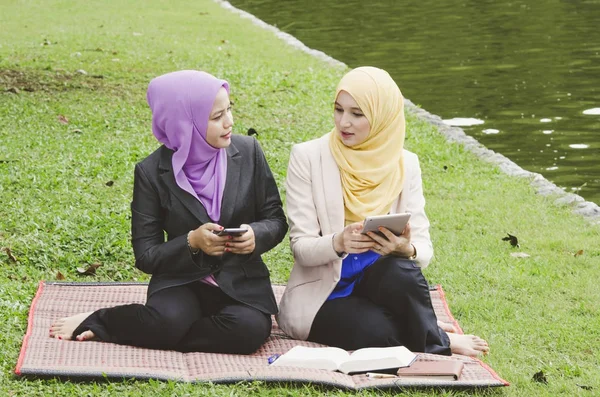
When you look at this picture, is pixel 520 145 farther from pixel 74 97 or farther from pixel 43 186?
pixel 43 186

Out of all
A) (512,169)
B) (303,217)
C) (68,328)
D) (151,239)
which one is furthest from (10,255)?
(512,169)

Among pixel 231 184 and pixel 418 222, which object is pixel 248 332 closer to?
pixel 231 184

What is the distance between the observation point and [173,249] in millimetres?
4598

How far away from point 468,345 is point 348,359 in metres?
0.71

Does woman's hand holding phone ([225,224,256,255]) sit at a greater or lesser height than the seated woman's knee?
greater

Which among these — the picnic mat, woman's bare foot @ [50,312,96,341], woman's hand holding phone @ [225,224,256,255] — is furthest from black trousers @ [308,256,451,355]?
Answer: woman's bare foot @ [50,312,96,341]

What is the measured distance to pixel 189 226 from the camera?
15.5 ft

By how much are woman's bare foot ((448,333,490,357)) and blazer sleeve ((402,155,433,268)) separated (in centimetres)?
40

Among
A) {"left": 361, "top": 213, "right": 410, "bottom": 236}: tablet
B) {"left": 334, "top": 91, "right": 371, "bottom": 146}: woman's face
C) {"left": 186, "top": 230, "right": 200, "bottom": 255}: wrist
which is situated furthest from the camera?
{"left": 334, "top": 91, "right": 371, "bottom": 146}: woman's face

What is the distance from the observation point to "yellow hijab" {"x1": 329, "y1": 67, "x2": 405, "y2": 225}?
15.5 feet

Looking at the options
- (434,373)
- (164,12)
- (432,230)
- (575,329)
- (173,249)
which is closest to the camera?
(434,373)

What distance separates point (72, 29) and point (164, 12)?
150 inches

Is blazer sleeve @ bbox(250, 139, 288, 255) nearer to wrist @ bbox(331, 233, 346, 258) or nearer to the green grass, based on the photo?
wrist @ bbox(331, 233, 346, 258)

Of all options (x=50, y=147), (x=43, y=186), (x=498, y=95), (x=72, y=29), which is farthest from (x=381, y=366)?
(x=72, y=29)
